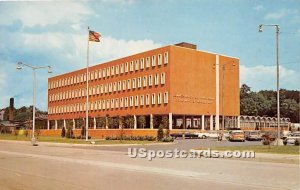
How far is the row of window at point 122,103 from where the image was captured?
77062mm

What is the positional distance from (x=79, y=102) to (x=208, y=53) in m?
39.9

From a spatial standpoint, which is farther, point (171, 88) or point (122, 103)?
point (122, 103)

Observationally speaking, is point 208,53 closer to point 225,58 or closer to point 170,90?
point 225,58

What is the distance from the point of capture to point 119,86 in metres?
90.6

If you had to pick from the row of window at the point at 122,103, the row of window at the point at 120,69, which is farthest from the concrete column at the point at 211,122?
the row of window at the point at 120,69

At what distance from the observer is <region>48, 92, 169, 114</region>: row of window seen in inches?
3034

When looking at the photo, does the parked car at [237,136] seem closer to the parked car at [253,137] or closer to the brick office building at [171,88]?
the parked car at [253,137]

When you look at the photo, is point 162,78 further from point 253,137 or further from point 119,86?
point 253,137

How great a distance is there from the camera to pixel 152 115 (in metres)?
78.3

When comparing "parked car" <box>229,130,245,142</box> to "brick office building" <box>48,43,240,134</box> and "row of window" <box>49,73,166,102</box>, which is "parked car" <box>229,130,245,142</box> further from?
"row of window" <box>49,73,166,102</box>

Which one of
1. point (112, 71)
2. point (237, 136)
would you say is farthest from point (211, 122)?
point (237, 136)

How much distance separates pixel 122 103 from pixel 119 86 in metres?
4.30


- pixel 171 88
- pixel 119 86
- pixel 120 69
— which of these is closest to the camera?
pixel 171 88

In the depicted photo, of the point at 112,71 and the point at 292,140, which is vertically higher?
the point at 112,71
